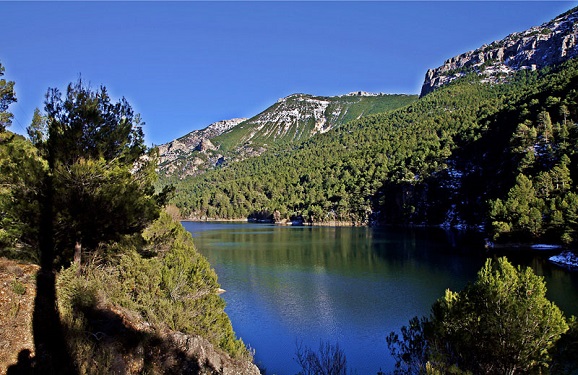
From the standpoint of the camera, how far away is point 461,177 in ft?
382

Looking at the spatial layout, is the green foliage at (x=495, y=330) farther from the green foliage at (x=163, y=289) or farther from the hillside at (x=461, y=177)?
the hillside at (x=461, y=177)

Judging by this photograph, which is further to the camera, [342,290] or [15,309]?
[342,290]

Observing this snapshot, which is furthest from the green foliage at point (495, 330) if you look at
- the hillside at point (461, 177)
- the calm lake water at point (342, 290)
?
the hillside at point (461, 177)

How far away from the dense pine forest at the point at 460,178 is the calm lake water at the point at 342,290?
871cm

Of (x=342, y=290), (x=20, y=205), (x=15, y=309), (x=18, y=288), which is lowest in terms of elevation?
(x=342, y=290)

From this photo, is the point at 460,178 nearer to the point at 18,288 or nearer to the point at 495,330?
the point at 495,330

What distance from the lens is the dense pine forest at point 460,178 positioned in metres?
61.3

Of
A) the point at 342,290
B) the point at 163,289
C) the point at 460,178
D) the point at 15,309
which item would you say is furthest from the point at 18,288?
the point at 460,178

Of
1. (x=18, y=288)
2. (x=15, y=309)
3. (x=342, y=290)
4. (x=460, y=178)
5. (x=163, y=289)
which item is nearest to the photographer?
(x=15, y=309)

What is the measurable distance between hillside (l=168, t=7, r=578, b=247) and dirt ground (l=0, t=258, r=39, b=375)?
55.3 meters

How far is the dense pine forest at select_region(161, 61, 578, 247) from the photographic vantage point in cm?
6134

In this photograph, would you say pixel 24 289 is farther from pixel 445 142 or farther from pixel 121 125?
pixel 445 142

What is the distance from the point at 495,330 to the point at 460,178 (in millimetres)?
111403

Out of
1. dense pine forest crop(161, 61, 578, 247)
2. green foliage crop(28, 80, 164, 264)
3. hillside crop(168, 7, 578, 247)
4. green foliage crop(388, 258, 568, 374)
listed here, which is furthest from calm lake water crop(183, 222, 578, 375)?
green foliage crop(28, 80, 164, 264)
